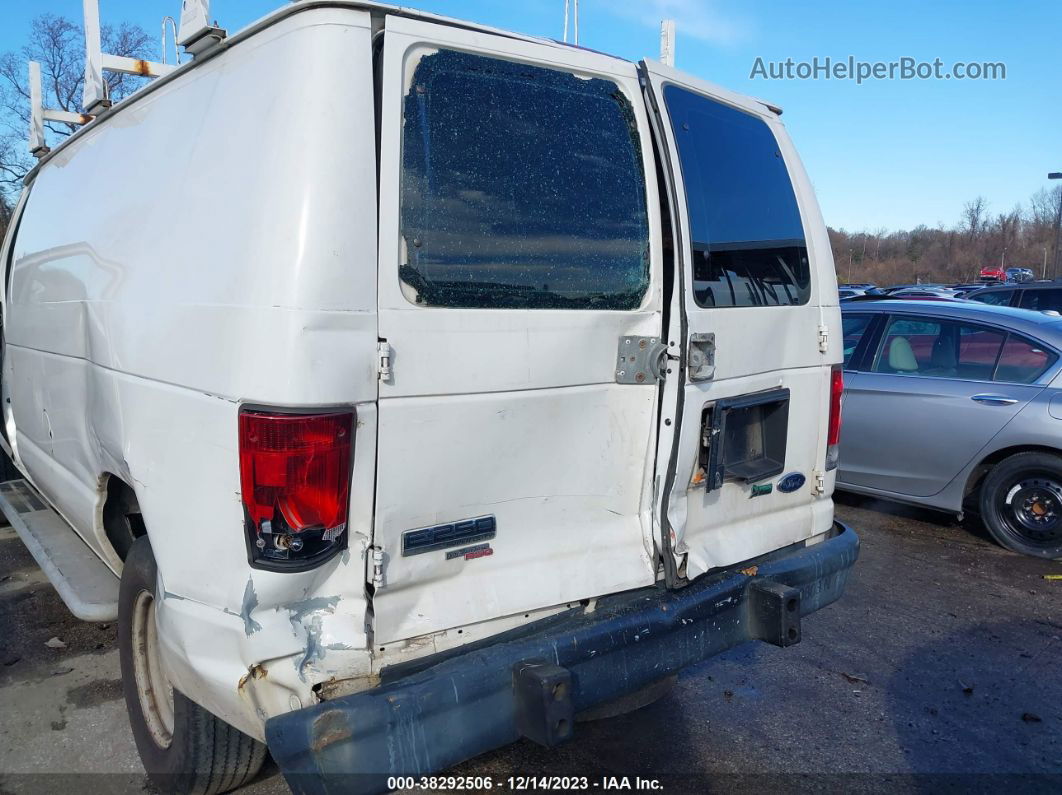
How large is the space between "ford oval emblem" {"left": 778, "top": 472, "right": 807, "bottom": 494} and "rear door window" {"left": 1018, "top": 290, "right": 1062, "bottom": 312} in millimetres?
8266

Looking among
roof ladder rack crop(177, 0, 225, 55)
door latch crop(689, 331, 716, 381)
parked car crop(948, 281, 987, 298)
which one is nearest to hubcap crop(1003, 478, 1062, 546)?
door latch crop(689, 331, 716, 381)

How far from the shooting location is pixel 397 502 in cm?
222

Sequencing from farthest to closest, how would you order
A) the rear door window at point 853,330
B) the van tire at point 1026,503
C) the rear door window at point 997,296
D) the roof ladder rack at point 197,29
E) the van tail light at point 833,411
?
the rear door window at point 997,296 → the rear door window at point 853,330 → the van tire at point 1026,503 → the van tail light at point 833,411 → the roof ladder rack at point 197,29

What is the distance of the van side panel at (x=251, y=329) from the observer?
203 cm

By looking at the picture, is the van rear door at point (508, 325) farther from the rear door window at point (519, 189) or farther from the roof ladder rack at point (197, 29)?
the roof ladder rack at point (197, 29)

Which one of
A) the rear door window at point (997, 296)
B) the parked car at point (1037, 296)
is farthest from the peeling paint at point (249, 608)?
the rear door window at point (997, 296)

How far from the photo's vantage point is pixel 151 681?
291cm

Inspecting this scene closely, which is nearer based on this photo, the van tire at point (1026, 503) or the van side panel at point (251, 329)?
the van side panel at point (251, 329)

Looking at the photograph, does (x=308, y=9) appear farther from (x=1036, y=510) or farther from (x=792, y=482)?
(x=1036, y=510)

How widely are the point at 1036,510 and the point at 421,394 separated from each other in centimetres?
489

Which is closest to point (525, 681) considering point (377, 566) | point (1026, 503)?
point (377, 566)

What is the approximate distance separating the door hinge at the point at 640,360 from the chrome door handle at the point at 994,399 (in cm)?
382

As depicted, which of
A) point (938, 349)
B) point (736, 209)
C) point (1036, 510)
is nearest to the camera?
point (736, 209)

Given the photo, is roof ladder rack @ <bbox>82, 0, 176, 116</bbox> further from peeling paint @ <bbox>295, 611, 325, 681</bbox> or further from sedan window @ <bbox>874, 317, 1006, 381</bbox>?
sedan window @ <bbox>874, 317, 1006, 381</bbox>
